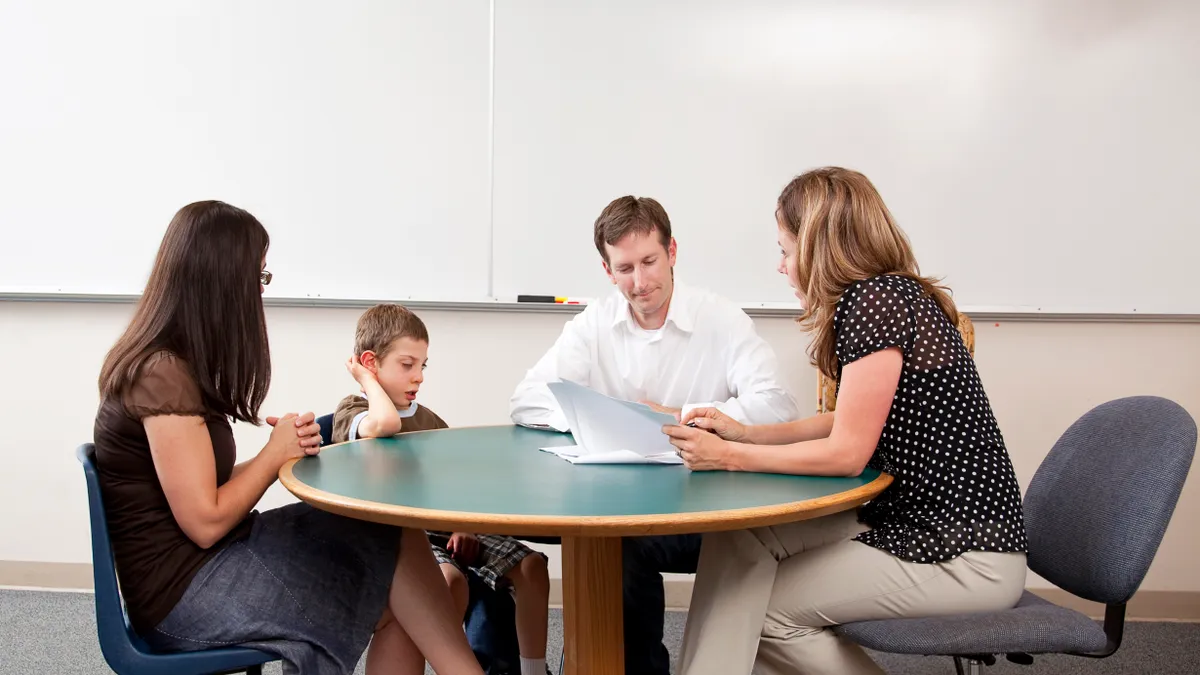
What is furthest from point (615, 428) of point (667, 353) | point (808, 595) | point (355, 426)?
point (667, 353)

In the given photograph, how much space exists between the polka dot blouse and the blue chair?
3.76ft

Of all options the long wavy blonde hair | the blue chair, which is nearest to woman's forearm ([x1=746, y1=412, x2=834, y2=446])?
the long wavy blonde hair

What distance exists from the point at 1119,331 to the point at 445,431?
2.42 m

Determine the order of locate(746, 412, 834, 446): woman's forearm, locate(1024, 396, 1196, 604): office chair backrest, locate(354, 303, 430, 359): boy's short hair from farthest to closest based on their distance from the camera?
locate(354, 303, 430, 359): boy's short hair
locate(746, 412, 834, 446): woman's forearm
locate(1024, 396, 1196, 604): office chair backrest

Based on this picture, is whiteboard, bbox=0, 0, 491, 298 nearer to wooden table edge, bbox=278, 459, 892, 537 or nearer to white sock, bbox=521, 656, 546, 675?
white sock, bbox=521, 656, 546, 675

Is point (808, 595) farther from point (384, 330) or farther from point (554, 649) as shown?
point (554, 649)

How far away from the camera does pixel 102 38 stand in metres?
3.39

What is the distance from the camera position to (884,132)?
10.8 feet

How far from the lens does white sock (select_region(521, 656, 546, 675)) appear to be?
223 cm

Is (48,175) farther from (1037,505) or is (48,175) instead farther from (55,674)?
(1037,505)

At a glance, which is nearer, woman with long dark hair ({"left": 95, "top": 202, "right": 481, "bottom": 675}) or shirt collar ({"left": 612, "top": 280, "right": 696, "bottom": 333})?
woman with long dark hair ({"left": 95, "top": 202, "right": 481, "bottom": 675})

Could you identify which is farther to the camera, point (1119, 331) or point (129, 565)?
point (1119, 331)

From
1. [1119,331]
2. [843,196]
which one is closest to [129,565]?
[843,196]

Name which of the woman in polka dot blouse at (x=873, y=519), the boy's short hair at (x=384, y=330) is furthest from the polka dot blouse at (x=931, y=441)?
the boy's short hair at (x=384, y=330)
